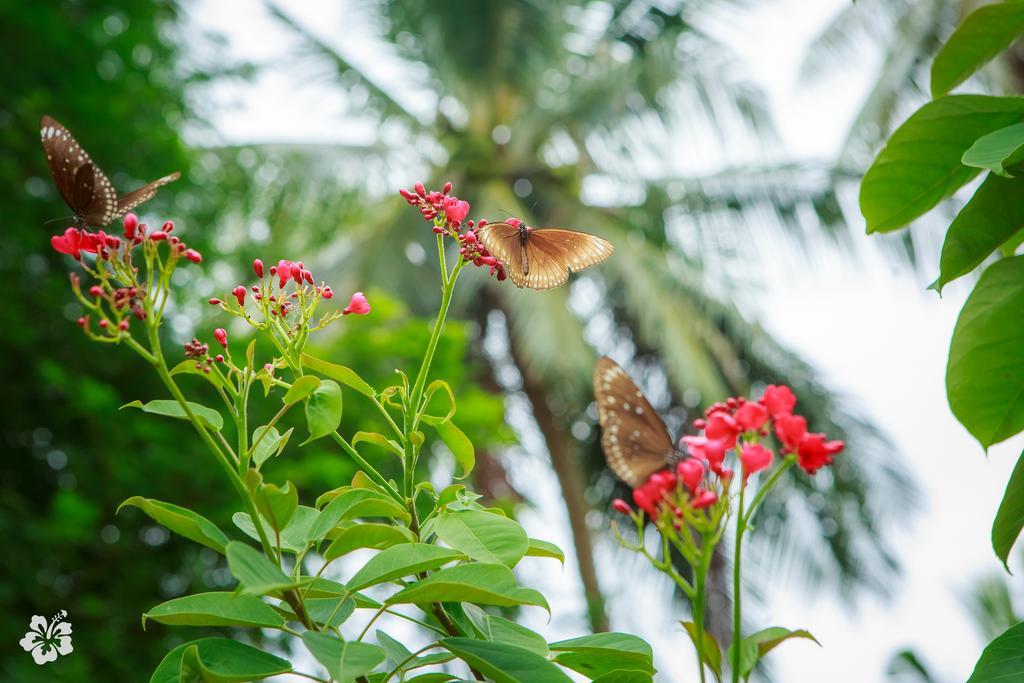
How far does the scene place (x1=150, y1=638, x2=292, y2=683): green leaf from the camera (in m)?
0.69

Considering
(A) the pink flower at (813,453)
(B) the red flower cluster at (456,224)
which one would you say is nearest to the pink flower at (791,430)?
(A) the pink flower at (813,453)

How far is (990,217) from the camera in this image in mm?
892

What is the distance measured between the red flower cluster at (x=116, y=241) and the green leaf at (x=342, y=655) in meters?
0.33

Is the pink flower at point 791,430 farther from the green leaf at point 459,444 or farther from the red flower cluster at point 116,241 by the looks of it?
A: the red flower cluster at point 116,241

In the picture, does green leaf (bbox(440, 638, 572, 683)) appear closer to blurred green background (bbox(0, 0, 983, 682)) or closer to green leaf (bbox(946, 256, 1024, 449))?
green leaf (bbox(946, 256, 1024, 449))

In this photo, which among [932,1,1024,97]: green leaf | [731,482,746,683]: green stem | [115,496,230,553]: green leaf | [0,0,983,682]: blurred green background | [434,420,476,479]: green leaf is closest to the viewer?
[731,482,746,683]: green stem

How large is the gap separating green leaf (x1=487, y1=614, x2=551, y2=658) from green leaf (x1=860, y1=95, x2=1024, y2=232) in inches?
20.2

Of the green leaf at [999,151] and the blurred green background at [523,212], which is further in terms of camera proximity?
the blurred green background at [523,212]

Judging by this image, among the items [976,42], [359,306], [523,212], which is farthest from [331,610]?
[523,212]

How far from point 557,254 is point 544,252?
24mm

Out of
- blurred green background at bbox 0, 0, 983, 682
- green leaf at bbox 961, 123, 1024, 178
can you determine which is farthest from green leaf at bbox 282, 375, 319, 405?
blurred green background at bbox 0, 0, 983, 682

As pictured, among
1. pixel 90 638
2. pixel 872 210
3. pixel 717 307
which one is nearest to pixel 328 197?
pixel 717 307

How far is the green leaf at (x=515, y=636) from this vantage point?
31.0 inches

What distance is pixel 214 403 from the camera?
17.5 feet
